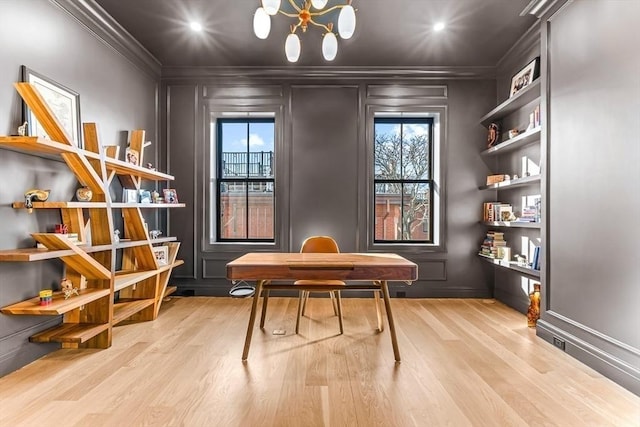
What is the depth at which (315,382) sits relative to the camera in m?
2.02

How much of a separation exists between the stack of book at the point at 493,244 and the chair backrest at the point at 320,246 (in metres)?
1.89

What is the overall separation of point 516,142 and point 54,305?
163 inches

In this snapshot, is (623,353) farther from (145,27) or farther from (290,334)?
(145,27)

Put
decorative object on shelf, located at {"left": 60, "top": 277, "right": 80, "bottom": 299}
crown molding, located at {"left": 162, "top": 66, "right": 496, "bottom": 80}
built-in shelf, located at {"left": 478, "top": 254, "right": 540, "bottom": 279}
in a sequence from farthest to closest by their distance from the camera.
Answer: crown molding, located at {"left": 162, "top": 66, "right": 496, "bottom": 80} → built-in shelf, located at {"left": 478, "top": 254, "right": 540, "bottom": 279} → decorative object on shelf, located at {"left": 60, "top": 277, "right": 80, "bottom": 299}

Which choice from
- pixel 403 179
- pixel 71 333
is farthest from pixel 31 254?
pixel 403 179

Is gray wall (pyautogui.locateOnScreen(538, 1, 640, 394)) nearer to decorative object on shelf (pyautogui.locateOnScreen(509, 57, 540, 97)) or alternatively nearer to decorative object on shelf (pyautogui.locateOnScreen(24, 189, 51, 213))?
decorative object on shelf (pyautogui.locateOnScreen(509, 57, 540, 97))

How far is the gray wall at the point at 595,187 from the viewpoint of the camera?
2.01m

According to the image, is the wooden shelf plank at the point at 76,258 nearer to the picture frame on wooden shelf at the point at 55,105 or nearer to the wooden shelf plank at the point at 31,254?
the wooden shelf plank at the point at 31,254

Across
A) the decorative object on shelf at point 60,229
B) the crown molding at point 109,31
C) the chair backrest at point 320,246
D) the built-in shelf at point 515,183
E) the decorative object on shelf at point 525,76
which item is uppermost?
the crown molding at point 109,31

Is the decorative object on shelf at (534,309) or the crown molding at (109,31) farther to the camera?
the decorative object on shelf at (534,309)

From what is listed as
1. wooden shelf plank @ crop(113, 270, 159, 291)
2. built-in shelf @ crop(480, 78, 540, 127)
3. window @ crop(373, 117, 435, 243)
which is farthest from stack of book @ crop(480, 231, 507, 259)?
wooden shelf plank @ crop(113, 270, 159, 291)

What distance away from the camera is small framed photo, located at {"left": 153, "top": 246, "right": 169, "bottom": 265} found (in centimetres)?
353

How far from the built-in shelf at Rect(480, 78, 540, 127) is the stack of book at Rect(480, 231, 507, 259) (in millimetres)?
1357

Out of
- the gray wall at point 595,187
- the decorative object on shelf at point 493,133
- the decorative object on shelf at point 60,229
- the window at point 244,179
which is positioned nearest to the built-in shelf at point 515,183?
the gray wall at point 595,187
